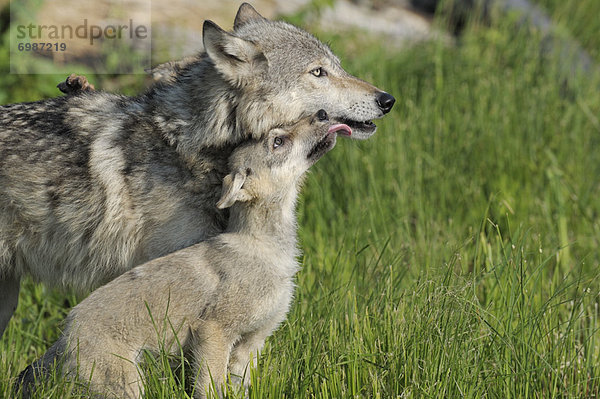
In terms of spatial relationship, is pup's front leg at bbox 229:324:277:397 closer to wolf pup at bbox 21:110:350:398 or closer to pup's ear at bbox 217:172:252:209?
wolf pup at bbox 21:110:350:398

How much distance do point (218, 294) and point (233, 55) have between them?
4.31ft

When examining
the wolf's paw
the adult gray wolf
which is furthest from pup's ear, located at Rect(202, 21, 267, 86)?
the wolf's paw

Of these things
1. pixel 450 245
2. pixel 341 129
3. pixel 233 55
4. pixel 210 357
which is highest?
pixel 233 55

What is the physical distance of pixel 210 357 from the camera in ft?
12.0

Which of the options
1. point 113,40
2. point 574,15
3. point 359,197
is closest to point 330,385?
point 359,197

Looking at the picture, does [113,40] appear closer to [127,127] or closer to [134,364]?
[127,127]

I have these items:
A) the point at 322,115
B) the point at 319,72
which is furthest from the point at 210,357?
the point at 319,72

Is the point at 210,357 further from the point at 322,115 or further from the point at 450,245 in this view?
the point at 450,245

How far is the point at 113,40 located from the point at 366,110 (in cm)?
545

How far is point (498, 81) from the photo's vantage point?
7.81 metres

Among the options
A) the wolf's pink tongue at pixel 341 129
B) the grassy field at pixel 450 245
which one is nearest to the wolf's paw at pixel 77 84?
the grassy field at pixel 450 245

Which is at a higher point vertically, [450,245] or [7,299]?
[450,245]

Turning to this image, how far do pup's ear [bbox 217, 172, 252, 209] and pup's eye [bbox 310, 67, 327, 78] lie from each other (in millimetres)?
959

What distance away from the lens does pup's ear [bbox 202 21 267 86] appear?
13.6ft
